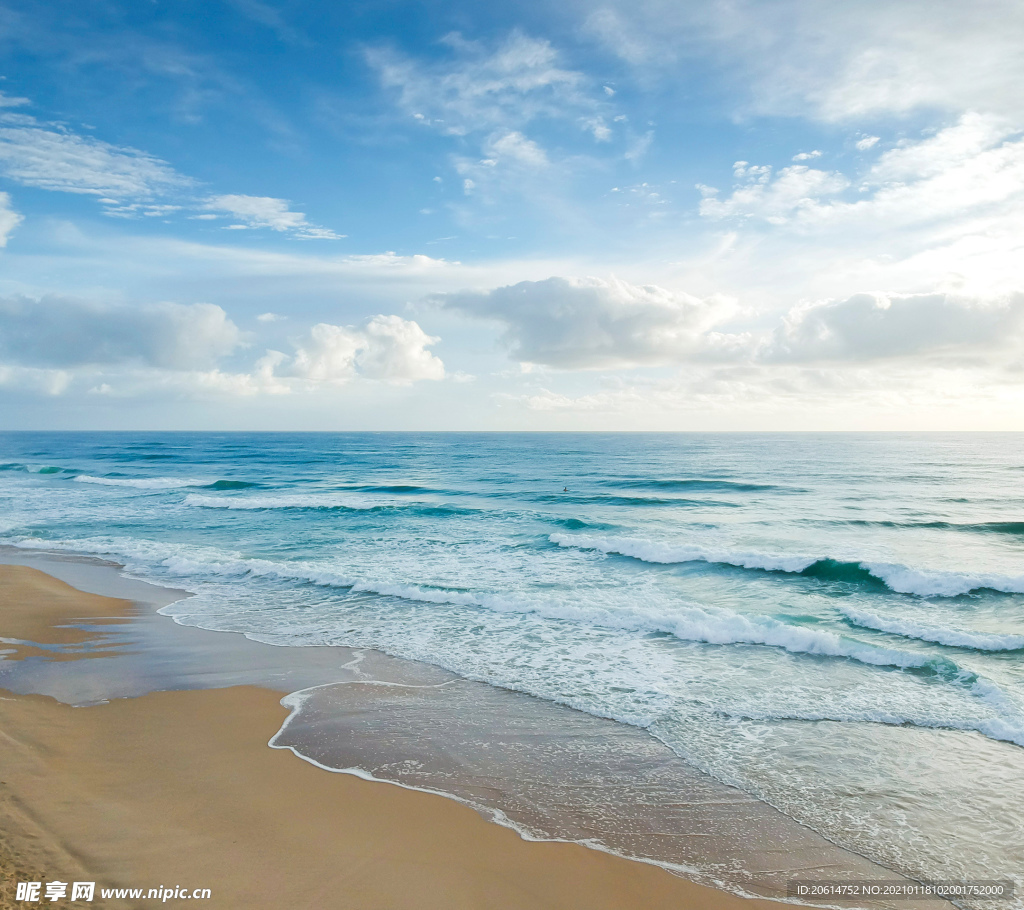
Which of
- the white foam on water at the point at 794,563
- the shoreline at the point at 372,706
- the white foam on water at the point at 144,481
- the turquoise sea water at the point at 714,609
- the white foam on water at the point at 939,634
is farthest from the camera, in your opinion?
the white foam on water at the point at 144,481

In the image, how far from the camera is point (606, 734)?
312 inches

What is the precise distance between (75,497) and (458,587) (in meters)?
30.8

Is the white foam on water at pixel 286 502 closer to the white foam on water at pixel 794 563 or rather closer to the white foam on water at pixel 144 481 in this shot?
the white foam on water at pixel 144 481

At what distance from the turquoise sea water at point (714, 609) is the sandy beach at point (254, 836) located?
109 inches

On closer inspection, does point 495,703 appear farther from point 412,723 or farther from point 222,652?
point 222,652

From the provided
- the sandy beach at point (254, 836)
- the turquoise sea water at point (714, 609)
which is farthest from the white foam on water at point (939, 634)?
the sandy beach at point (254, 836)

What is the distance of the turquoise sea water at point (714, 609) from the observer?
275 inches

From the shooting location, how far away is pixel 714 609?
13484mm

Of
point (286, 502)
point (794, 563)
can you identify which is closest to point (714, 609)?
point (794, 563)

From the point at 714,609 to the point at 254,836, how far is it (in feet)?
35.2

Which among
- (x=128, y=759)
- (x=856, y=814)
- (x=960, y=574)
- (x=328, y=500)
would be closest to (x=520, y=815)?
(x=856, y=814)

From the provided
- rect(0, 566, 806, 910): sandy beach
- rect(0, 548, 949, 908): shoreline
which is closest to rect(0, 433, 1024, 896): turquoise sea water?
rect(0, 548, 949, 908): shoreline

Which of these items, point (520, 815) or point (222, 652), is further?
point (222, 652)

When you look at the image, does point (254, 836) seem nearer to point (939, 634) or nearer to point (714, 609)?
point (714, 609)
